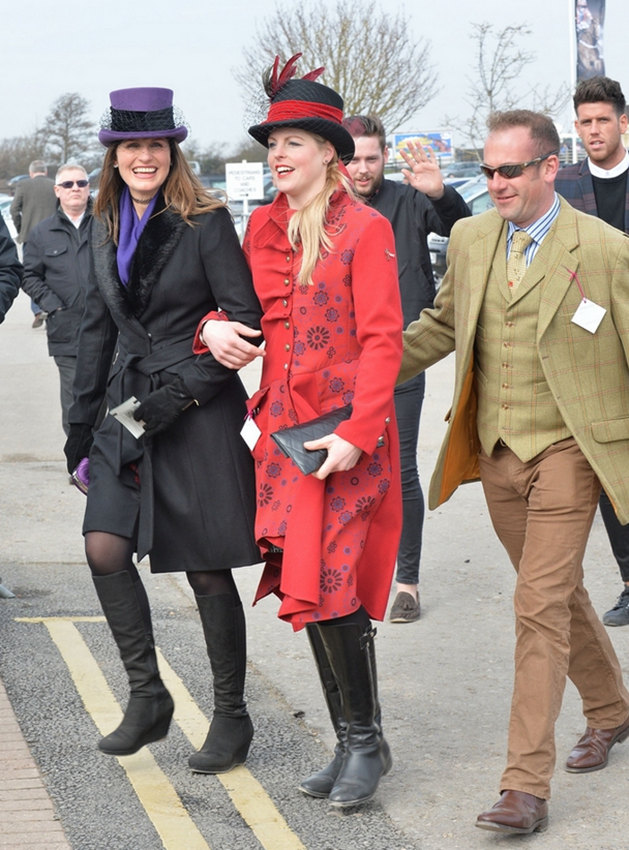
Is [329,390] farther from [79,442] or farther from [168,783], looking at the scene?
[168,783]

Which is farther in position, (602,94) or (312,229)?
(602,94)

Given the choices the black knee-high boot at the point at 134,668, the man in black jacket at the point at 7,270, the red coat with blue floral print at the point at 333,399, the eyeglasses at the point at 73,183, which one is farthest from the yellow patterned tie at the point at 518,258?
the eyeglasses at the point at 73,183

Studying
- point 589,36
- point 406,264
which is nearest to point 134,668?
point 406,264

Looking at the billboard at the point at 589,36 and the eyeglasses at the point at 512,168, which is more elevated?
the billboard at the point at 589,36

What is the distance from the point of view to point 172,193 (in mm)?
4164

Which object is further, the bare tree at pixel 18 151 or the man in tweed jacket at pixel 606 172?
the bare tree at pixel 18 151

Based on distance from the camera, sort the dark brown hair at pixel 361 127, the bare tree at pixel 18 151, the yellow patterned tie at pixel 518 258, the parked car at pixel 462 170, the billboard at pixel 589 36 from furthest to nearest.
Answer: the bare tree at pixel 18 151, the parked car at pixel 462 170, the billboard at pixel 589 36, the dark brown hair at pixel 361 127, the yellow patterned tie at pixel 518 258

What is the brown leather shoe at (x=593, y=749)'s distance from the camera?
428 centimetres

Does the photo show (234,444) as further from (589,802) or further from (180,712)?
(589,802)

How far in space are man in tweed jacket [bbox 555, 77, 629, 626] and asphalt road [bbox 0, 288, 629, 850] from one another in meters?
0.32

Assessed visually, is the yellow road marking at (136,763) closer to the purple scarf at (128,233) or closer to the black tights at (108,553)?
the black tights at (108,553)

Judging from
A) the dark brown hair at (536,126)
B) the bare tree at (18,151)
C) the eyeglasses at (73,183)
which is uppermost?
the dark brown hair at (536,126)

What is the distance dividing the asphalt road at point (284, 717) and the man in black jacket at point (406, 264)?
279 mm

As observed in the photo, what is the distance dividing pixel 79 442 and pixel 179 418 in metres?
0.41
